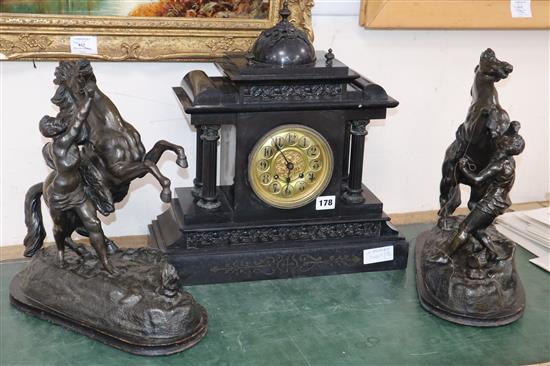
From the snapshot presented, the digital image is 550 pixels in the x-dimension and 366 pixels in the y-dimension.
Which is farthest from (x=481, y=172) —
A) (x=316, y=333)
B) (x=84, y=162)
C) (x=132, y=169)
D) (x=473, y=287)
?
(x=84, y=162)

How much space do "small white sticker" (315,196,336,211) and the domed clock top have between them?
42 centimetres

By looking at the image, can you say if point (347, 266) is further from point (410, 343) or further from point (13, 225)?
A: point (13, 225)

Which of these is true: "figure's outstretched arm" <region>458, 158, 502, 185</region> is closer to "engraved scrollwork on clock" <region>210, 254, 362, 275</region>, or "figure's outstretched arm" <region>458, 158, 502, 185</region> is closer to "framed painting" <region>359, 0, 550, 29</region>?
"engraved scrollwork on clock" <region>210, 254, 362, 275</region>

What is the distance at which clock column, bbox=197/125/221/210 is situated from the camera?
2332mm

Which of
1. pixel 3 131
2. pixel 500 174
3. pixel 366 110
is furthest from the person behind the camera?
pixel 3 131

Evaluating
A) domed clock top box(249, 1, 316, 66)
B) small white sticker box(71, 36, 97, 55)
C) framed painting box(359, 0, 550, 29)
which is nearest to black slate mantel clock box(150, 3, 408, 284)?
domed clock top box(249, 1, 316, 66)

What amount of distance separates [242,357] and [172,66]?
1109 mm

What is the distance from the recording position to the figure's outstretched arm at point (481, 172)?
2275 millimetres

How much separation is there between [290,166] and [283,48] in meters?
0.35

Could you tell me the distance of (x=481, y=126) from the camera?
7.72 ft

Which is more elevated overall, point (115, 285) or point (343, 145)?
point (343, 145)

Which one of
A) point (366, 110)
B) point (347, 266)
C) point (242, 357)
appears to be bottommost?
point (242, 357)

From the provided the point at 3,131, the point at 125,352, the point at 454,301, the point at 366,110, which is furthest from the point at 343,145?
the point at 3,131

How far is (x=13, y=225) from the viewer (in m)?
2.80
